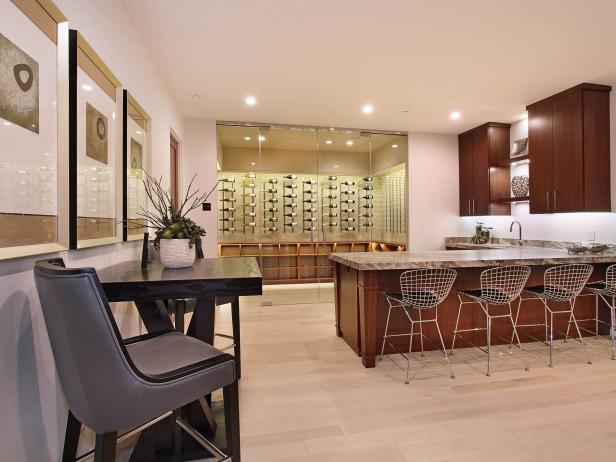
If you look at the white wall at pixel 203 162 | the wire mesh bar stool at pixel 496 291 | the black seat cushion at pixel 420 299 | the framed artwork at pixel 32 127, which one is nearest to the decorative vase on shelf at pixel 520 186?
the wire mesh bar stool at pixel 496 291

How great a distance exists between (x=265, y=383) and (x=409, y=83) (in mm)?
3455

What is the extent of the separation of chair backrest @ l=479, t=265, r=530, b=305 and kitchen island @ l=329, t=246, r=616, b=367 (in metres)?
0.08

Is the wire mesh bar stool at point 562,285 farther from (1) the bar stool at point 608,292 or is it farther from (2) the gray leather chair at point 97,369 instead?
(2) the gray leather chair at point 97,369

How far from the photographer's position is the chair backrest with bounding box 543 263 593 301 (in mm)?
3000

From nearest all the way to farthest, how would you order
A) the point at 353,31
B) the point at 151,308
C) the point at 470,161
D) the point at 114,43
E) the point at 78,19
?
the point at 78,19, the point at 151,308, the point at 114,43, the point at 353,31, the point at 470,161

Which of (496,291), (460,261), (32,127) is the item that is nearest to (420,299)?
(460,261)

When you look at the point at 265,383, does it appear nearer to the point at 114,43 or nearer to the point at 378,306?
the point at 378,306

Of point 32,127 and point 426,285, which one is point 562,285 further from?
point 32,127

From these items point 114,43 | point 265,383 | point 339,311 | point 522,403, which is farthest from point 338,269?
point 114,43

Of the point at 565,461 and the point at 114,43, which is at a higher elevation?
the point at 114,43

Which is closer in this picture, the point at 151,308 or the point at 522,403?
the point at 151,308

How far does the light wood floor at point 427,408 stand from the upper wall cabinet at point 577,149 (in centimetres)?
170

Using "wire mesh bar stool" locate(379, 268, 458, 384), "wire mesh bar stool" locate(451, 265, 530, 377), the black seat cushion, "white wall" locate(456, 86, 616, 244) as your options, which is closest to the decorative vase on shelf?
"white wall" locate(456, 86, 616, 244)

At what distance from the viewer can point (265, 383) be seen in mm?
2645
